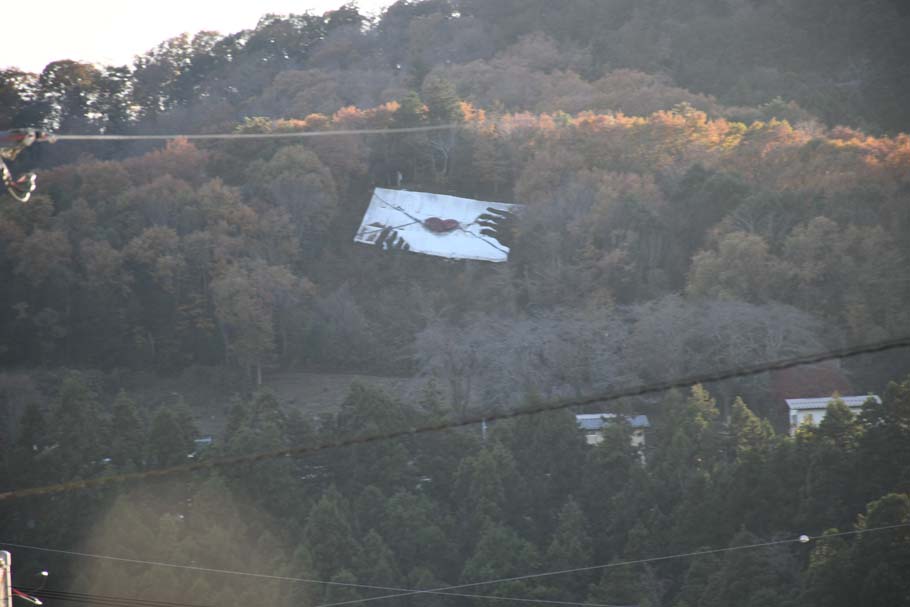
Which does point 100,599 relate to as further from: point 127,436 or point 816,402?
point 816,402

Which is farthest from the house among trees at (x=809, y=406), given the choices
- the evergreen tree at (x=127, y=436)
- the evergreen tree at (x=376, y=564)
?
the evergreen tree at (x=127, y=436)

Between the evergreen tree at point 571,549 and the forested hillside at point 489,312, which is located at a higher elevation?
the forested hillside at point 489,312

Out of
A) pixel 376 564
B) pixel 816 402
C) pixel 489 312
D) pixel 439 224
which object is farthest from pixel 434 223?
pixel 376 564

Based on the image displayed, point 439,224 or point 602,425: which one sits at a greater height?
point 439,224

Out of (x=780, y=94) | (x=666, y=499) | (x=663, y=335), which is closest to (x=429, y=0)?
(x=780, y=94)

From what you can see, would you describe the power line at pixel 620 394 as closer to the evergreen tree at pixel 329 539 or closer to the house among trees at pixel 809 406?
the evergreen tree at pixel 329 539

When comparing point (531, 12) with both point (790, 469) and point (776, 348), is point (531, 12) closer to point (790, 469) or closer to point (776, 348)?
point (776, 348)

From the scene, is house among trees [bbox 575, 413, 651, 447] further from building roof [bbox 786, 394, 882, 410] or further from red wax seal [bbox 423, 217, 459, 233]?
red wax seal [bbox 423, 217, 459, 233]

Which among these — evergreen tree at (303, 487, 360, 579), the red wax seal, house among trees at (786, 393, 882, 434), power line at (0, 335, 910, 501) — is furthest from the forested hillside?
power line at (0, 335, 910, 501)
